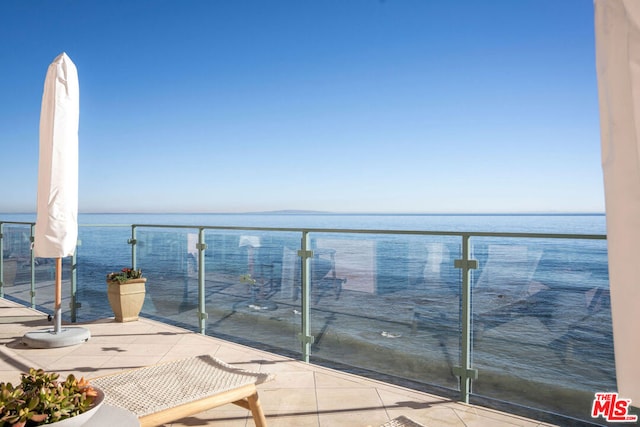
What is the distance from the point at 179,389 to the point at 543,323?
1.97 meters

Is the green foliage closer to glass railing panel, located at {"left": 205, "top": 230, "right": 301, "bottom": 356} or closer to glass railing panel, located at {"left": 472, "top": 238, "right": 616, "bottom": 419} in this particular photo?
glass railing panel, located at {"left": 205, "top": 230, "right": 301, "bottom": 356}

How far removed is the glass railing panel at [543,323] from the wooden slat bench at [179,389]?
142 centimetres

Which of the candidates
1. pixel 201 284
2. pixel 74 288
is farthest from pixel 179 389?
pixel 74 288

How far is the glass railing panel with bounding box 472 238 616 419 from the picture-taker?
2.46m

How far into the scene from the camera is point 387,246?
3.21m

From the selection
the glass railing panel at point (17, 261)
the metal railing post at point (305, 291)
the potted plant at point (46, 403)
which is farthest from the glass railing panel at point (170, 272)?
the potted plant at point (46, 403)

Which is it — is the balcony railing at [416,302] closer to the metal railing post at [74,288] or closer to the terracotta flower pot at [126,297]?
the terracotta flower pot at [126,297]

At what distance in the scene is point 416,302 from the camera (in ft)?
10.0

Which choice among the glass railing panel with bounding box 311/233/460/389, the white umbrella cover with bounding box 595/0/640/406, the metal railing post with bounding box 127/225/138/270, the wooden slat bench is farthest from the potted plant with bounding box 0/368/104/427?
the metal railing post with bounding box 127/225/138/270

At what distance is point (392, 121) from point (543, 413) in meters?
25.6

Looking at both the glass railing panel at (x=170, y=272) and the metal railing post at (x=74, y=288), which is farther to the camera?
the metal railing post at (x=74, y=288)

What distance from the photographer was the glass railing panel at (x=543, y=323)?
2.46 metres

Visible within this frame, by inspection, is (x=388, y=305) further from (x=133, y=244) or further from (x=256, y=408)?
(x=133, y=244)

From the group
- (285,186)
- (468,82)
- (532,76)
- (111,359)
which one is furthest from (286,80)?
(285,186)
